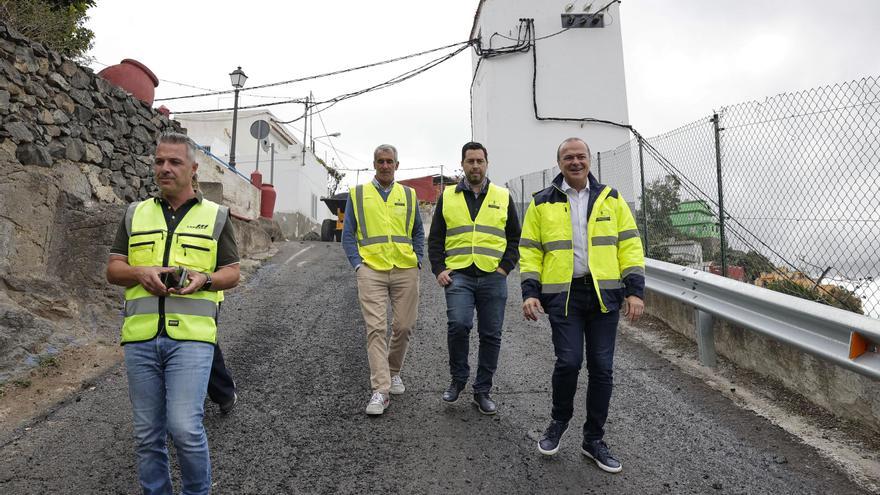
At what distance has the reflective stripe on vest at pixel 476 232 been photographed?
3752 mm

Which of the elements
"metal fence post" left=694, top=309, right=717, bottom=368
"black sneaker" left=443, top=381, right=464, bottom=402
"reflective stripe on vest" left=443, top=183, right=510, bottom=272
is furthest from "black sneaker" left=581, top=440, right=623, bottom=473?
"metal fence post" left=694, top=309, right=717, bottom=368

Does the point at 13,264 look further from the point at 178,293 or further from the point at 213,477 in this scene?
the point at 178,293

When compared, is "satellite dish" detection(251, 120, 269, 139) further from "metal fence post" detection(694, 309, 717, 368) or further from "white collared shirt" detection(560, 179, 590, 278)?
"white collared shirt" detection(560, 179, 590, 278)

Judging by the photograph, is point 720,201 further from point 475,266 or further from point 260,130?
point 260,130

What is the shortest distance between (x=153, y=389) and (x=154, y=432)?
0.17m

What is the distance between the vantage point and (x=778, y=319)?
3547mm

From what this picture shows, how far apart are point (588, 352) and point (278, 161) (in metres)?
24.0

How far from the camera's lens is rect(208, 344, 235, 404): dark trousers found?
11.1ft

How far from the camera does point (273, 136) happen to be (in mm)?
27078

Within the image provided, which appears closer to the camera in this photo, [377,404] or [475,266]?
[377,404]

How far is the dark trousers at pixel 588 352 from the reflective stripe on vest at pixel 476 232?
2.93ft

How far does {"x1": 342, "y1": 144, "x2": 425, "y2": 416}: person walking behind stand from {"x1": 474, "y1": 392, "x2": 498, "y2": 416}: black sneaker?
2.11 ft

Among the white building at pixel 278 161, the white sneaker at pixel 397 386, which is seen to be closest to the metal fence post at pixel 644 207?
the white sneaker at pixel 397 386

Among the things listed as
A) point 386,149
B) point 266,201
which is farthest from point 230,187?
point 386,149
